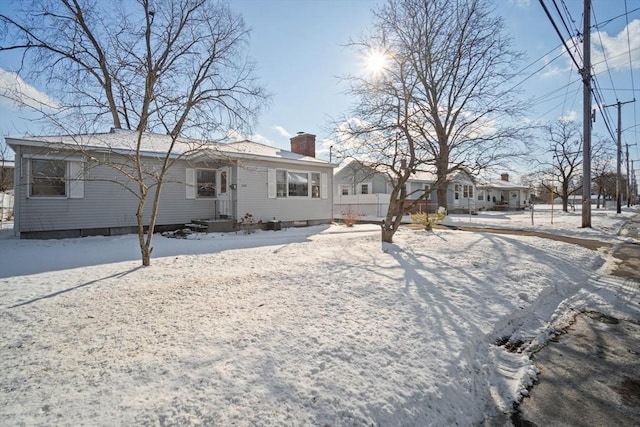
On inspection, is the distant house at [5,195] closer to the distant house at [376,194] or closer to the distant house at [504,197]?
the distant house at [376,194]

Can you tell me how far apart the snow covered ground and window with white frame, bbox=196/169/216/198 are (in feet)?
22.2

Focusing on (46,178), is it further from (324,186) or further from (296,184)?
(324,186)

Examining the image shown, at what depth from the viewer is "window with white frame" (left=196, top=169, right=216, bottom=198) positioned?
13.0 metres

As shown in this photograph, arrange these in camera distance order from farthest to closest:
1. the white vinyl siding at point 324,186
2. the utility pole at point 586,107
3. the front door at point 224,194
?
the white vinyl siding at point 324,186, the utility pole at point 586,107, the front door at point 224,194

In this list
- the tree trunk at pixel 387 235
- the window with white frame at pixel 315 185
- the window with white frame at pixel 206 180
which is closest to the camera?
the tree trunk at pixel 387 235

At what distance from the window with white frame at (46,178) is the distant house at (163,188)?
0.02 m

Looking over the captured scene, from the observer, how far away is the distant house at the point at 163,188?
9484 millimetres

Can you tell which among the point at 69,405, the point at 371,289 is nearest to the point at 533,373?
the point at 371,289

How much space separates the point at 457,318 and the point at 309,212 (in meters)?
11.4

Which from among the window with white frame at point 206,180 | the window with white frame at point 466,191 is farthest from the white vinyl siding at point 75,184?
the window with white frame at point 466,191

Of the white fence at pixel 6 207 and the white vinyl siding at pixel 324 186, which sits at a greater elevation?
the white vinyl siding at pixel 324 186

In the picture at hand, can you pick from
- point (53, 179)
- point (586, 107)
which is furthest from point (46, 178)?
point (586, 107)

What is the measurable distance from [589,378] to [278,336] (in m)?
3.01

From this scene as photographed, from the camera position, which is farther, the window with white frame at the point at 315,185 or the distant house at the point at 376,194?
the distant house at the point at 376,194
